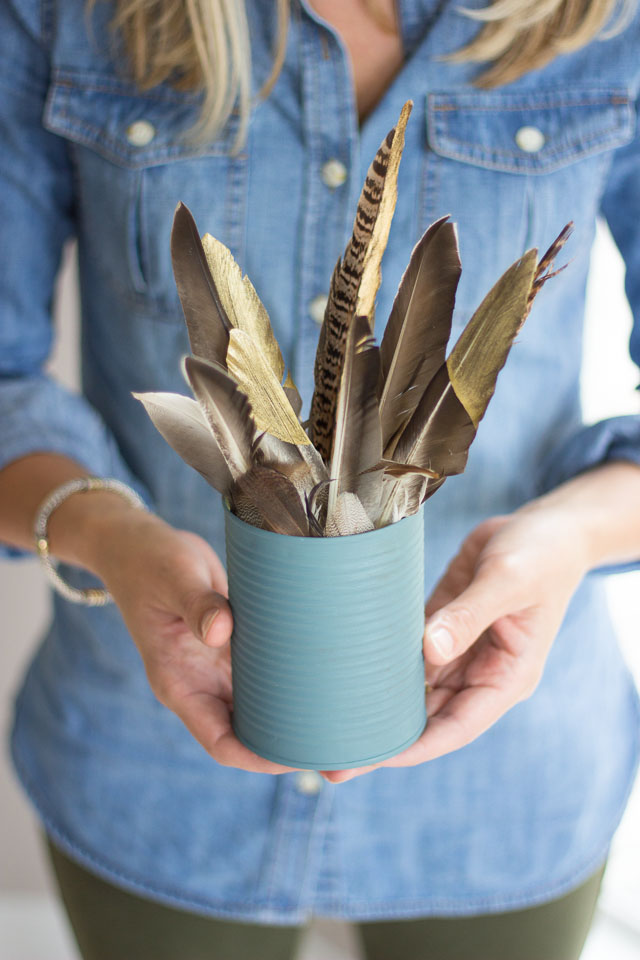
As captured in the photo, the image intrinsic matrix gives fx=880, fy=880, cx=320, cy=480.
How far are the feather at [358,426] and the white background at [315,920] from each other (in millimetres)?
887

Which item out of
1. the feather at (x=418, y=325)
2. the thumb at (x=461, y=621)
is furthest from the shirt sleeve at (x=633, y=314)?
the feather at (x=418, y=325)

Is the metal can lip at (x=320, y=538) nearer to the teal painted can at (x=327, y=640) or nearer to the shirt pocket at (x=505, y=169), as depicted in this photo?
the teal painted can at (x=327, y=640)

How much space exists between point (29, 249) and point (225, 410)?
1.63ft


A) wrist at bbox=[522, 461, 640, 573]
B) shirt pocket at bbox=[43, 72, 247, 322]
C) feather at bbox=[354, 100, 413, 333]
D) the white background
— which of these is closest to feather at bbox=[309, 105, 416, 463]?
feather at bbox=[354, 100, 413, 333]

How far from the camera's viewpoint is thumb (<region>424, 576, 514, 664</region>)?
0.50m

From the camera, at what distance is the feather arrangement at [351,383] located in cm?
41

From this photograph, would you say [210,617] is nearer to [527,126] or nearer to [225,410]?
[225,410]

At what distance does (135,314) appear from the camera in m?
0.79

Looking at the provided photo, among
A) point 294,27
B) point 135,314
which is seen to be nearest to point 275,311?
point 135,314

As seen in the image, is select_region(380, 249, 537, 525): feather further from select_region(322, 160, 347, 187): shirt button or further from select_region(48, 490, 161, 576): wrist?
select_region(322, 160, 347, 187): shirt button

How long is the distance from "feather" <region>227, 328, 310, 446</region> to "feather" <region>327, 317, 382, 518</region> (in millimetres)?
24

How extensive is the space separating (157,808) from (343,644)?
48 cm

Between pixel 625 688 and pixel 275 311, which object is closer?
pixel 275 311

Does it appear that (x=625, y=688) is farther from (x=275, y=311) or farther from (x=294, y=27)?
(x=294, y=27)
